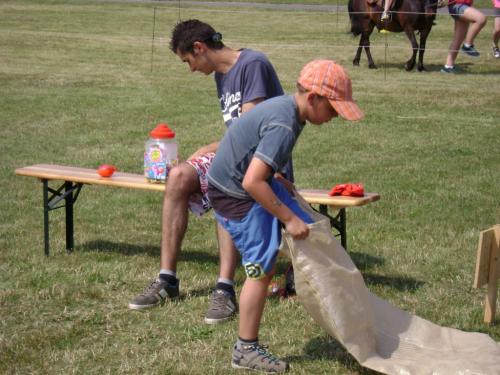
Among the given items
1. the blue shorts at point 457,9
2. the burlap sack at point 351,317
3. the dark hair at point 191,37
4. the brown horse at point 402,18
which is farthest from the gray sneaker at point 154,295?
the brown horse at point 402,18

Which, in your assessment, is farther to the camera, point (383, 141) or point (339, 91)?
point (383, 141)

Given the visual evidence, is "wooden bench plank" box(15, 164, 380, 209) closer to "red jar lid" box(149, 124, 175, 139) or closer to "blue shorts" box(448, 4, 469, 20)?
"red jar lid" box(149, 124, 175, 139)

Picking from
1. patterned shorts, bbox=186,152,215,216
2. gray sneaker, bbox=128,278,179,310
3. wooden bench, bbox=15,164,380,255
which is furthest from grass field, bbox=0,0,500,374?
patterned shorts, bbox=186,152,215,216

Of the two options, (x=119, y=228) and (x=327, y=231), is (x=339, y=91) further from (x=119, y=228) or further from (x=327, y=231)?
(x=119, y=228)

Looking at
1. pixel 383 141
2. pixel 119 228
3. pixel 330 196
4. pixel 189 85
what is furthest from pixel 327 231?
pixel 189 85

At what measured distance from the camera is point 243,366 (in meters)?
4.38

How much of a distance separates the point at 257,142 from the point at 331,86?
1.46 feet

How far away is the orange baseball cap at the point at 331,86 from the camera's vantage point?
13.3 feet

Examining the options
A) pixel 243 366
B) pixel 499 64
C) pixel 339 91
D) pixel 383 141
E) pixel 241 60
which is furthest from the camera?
pixel 499 64

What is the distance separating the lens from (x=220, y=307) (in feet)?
16.8

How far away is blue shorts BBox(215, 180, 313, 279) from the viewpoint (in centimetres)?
430

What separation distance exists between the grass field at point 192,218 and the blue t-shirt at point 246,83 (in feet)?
3.89

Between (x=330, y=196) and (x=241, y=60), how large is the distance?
1.01 metres

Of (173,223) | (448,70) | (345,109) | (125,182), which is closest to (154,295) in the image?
(173,223)
